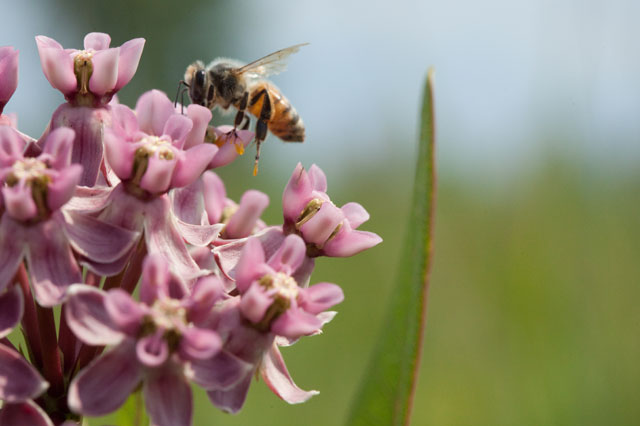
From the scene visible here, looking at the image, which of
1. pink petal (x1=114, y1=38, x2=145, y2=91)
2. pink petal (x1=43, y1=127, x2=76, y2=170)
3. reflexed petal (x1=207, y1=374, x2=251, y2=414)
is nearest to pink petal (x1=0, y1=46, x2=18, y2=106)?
pink petal (x1=114, y1=38, x2=145, y2=91)

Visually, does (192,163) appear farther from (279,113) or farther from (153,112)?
(279,113)

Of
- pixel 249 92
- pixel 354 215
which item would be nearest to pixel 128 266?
pixel 354 215

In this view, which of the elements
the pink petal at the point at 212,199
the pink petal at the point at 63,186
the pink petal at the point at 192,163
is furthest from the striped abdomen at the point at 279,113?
the pink petal at the point at 63,186

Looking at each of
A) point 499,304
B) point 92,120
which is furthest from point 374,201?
point 92,120

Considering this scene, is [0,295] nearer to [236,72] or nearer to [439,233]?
[236,72]

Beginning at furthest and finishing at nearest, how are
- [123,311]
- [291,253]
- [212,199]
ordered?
1. [212,199]
2. [291,253]
3. [123,311]

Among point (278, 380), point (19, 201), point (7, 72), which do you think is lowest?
point (278, 380)

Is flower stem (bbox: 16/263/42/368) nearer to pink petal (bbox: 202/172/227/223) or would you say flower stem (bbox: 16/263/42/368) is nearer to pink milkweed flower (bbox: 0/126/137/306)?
pink milkweed flower (bbox: 0/126/137/306)
